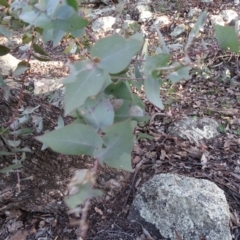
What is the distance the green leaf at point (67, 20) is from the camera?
729mm

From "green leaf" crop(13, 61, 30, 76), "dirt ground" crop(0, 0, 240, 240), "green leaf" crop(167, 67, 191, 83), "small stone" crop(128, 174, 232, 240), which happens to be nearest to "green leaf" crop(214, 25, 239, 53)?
"green leaf" crop(167, 67, 191, 83)

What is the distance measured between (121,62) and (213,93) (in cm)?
217

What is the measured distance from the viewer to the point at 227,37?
0.74 metres

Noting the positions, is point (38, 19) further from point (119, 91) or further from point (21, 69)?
point (21, 69)

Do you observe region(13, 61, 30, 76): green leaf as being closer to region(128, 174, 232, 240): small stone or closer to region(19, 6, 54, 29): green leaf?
region(19, 6, 54, 29): green leaf

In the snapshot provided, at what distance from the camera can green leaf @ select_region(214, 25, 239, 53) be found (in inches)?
29.0

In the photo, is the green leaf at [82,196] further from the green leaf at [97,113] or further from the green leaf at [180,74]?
the green leaf at [180,74]

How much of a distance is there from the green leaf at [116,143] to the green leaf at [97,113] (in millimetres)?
70

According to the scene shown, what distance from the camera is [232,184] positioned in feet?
5.17

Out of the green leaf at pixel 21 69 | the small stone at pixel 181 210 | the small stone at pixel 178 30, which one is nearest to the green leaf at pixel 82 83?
the green leaf at pixel 21 69

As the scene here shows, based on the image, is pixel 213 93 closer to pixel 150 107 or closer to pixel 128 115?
pixel 150 107

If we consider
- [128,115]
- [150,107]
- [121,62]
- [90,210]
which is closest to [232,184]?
[90,210]

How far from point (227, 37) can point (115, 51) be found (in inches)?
9.8

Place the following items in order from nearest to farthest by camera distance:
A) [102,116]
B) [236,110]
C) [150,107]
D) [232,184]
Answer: [102,116] < [232,184] < [150,107] < [236,110]
